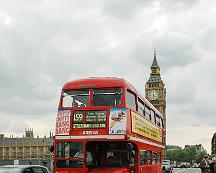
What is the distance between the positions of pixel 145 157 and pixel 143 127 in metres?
1.20

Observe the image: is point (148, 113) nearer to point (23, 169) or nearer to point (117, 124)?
point (117, 124)

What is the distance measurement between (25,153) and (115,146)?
6905 inches

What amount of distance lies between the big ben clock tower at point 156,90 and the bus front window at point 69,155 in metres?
148

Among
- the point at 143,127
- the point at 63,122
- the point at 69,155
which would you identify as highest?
the point at 63,122

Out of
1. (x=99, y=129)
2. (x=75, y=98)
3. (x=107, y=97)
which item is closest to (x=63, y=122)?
(x=75, y=98)

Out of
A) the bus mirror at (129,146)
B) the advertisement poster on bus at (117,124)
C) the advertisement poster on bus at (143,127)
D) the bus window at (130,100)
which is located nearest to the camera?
the advertisement poster on bus at (117,124)

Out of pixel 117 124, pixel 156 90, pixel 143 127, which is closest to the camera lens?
pixel 117 124

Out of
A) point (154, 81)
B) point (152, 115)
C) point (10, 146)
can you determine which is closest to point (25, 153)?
point (10, 146)

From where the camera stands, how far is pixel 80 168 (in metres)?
15.4

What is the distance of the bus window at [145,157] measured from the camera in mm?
17663

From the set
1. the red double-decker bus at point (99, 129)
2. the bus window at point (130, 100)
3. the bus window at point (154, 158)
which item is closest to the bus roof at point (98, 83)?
the red double-decker bus at point (99, 129)

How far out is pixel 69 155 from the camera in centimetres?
1559

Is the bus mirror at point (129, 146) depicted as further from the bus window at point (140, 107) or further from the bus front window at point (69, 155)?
the bus window at point (140, 107)

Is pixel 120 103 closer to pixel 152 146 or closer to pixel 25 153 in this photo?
pixel 152 146
